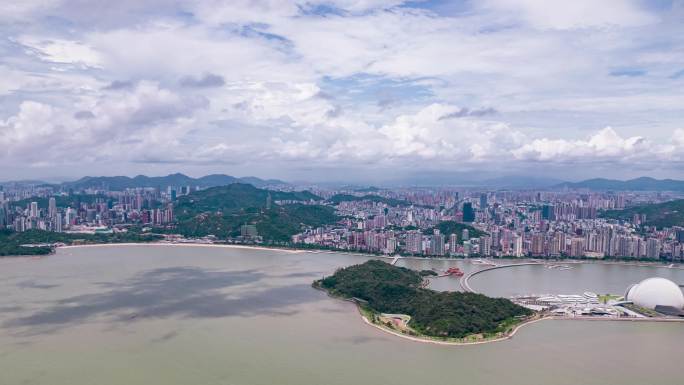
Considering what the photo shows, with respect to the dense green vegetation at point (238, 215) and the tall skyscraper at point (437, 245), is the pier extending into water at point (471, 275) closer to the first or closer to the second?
the tall skyscraper at point (437, 245)

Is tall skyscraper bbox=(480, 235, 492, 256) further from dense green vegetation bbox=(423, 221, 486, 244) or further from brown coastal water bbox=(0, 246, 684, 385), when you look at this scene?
brown coastal water bbox=(0, 246, 684, 385)

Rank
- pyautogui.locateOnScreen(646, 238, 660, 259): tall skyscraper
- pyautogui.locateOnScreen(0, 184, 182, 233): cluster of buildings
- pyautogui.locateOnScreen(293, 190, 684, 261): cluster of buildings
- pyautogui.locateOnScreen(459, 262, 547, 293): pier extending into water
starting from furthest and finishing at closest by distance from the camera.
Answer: pyautogui.locateOnScreen(0, 184, 182, 233): cluster of buildings < pyautogui.locateOnScreen(293, 190, 684, 261): cluster of buildings < pyautogui.locateOnScreen(646, 238, 660, 259): tall skyscraper < pyautogui.locateOnScreen(459, 262, 547, 293): pier extending into water

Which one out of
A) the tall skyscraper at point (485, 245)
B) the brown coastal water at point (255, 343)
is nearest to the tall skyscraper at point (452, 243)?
the tall skyscraper at point (485, 245)

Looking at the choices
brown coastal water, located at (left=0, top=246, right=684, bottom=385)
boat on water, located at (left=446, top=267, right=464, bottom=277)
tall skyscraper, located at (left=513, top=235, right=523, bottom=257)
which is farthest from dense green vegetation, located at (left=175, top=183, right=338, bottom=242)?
brown coastal water, located at (left=0, top=246, right=684, bottom=385)

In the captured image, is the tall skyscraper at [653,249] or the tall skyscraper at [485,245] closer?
the tall skyscraper at [653,249]

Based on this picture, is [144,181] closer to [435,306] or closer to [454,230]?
[454,230]

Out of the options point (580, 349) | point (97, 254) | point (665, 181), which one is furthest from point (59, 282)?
point (665, 181)

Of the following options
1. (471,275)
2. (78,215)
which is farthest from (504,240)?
(78,215)

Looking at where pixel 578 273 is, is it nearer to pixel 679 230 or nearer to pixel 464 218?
pixel 679 230
